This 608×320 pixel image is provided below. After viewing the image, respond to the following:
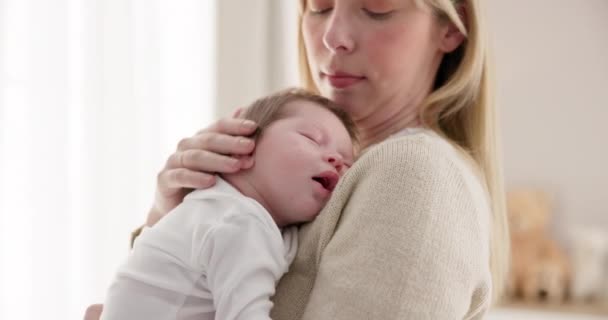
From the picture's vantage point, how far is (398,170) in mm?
982

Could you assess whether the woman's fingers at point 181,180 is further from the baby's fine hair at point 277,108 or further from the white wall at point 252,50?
the white wall at point 252,50

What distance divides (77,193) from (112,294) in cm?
91

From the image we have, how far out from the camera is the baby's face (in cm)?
107

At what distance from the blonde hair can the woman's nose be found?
0.15 metres

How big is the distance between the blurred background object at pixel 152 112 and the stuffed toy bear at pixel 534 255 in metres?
0.02

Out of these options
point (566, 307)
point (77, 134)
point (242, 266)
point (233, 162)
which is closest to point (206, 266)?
point (242, 266)

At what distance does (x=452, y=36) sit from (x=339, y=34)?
22 cm

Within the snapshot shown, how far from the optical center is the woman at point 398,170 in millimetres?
908

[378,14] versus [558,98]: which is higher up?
[378,14]

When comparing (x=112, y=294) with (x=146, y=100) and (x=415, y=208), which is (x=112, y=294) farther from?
(x=146, y=100)

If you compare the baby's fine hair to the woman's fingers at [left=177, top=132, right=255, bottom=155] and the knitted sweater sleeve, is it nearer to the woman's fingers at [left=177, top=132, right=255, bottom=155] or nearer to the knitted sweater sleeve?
the woman's fingers at [left=177, top=132, right=255, bottom=155]

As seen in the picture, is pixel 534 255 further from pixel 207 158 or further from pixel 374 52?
pixel 207 158

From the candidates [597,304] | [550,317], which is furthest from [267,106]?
[597,304]

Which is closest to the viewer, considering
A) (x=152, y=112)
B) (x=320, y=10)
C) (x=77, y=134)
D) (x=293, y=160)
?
(x=293, y=160)
